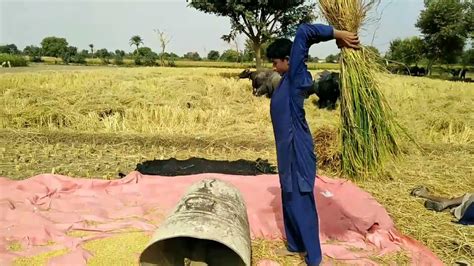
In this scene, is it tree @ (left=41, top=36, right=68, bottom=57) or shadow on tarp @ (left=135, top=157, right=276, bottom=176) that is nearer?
shadow on tarp @ (left=135, top=157, right=276, bottom=176)

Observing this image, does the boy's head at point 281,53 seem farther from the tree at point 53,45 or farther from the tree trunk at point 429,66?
the tree at point 53,45

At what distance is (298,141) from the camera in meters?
2.82

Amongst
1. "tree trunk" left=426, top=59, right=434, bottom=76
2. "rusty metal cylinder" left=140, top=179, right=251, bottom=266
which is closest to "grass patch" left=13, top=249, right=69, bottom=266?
"rusty metal cylinder" left=140, top=179, right=251, bottom=266

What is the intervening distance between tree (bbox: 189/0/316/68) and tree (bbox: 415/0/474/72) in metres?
13.6

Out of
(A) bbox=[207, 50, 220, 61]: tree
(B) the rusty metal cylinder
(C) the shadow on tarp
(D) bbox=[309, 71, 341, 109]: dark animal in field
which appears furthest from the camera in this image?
(A) bbox=[207, 50, 220, 61]: tree

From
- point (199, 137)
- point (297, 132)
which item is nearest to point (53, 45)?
point (199, 137)

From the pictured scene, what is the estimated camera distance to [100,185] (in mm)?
4414

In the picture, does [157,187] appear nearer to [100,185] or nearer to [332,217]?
[100,185]

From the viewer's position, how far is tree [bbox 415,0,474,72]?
30141 mm

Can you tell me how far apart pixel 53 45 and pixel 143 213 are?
7600cm

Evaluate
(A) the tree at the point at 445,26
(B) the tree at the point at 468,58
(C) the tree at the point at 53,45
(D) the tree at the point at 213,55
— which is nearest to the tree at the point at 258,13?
(A) the tree at the point at 445,26

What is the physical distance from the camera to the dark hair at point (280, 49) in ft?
9.43

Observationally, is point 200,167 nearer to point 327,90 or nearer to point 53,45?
point 327,90

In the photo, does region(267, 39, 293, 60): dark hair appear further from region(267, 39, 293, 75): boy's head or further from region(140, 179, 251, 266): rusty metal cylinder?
region(140, 179, 251, 266): rusty metal cylinder
